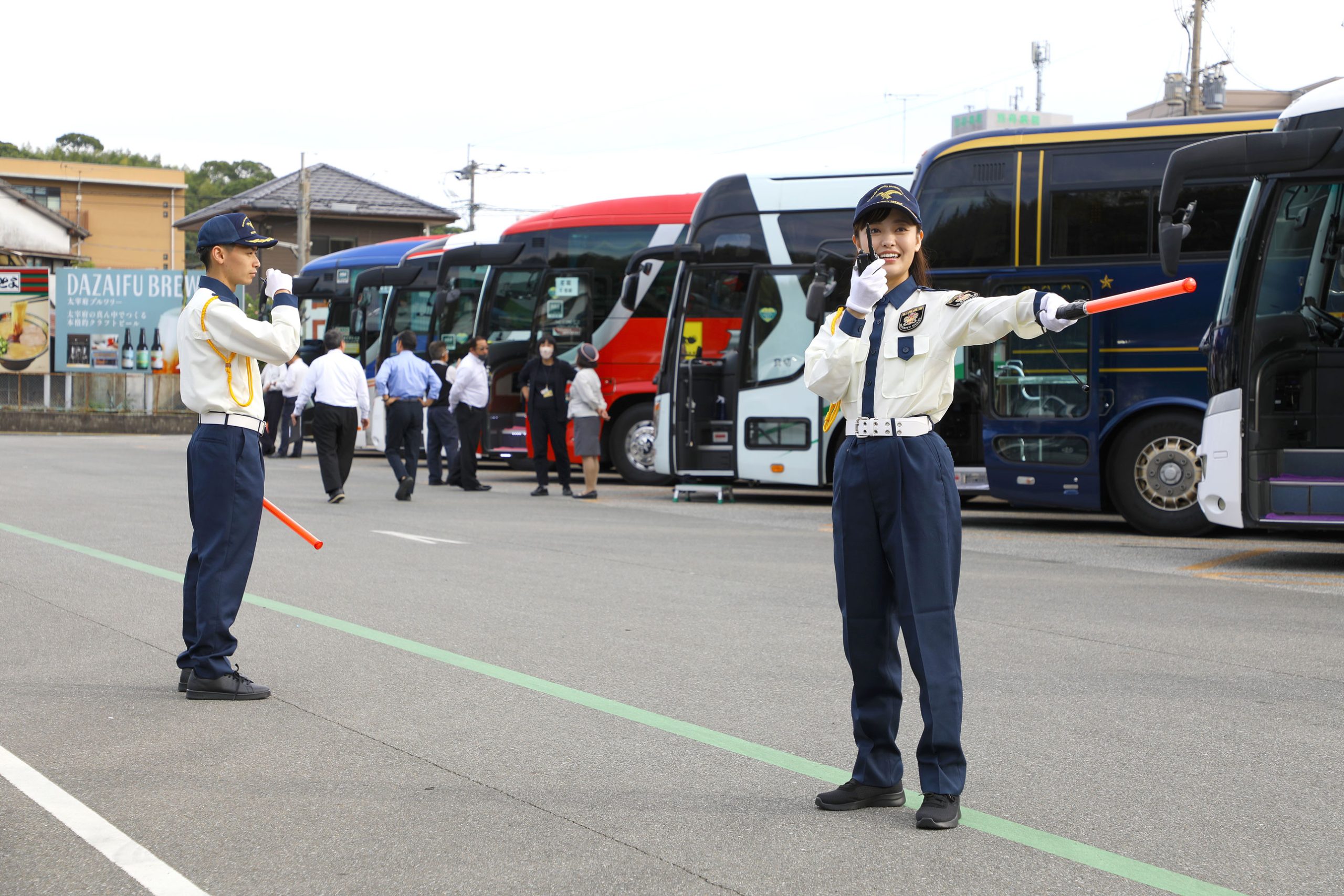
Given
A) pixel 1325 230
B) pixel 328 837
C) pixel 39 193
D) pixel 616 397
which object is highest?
pixel 39 193

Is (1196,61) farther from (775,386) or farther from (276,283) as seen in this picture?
(276,283)

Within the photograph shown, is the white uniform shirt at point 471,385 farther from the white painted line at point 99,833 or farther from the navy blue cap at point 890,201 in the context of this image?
the navy blue cap at point 890,201

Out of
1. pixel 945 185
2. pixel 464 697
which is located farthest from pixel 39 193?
pixel 464 697

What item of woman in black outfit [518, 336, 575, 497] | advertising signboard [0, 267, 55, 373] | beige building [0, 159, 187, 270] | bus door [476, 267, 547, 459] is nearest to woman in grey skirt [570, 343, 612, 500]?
woman in black outfit [518, 336, 575, 497]

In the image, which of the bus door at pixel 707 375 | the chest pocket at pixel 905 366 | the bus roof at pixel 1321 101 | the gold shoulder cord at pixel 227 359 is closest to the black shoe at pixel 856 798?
the chest pocket at pixel 905 366

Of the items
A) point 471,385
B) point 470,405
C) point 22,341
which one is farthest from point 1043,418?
point 22,341

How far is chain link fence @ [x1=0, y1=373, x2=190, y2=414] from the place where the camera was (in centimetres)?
3741

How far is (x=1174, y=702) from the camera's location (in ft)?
19.4

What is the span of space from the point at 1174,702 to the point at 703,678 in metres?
2.00

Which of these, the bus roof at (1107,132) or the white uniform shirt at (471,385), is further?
the white uniform shirt at (471,385)

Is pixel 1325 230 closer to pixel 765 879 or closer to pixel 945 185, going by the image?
pixel 945 185

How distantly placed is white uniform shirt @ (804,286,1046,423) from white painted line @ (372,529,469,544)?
7.94 metres

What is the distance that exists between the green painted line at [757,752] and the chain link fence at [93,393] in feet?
101

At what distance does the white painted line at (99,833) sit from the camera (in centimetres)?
363
